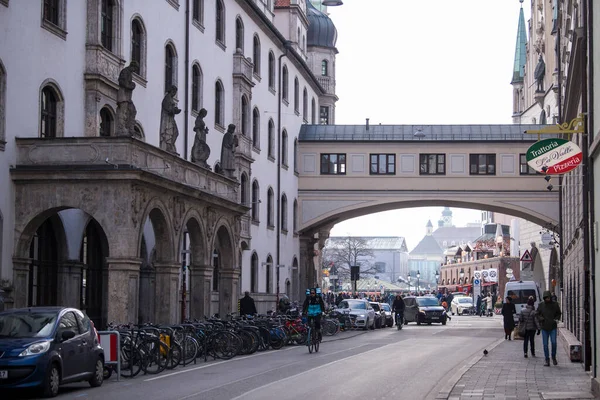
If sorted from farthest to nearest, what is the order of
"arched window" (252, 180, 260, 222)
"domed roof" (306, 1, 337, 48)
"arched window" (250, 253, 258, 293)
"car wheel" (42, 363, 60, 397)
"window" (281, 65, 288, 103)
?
1. "domed roof" (306, 1, 337, 48)
2. "window" (281, 65, 288, 103)
3. "arched window" (252, 180, 260, 222)
4. "arched window" (250, 253, 258, 293)
5. "car wheel" (42, 363, 60, 397)

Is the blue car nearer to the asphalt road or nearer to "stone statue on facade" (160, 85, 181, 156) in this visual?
the asphalt road

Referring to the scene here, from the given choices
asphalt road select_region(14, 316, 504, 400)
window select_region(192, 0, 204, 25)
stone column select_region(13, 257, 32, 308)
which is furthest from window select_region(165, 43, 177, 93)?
stone column select_region(13, 257, 32, 308)

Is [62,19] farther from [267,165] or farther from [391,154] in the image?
[391,154]

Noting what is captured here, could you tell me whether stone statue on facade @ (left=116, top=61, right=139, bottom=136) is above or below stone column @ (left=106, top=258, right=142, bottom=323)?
above

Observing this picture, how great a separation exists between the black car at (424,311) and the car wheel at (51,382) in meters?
41.7

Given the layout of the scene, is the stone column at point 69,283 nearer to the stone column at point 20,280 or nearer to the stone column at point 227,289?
the stone column at point 20,280

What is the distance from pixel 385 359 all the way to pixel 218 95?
2088 centimetres

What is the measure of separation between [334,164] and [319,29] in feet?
72.5

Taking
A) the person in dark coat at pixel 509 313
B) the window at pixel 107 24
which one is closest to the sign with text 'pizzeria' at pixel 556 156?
the window at pixel 107 24

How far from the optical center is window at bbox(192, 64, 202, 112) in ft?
138

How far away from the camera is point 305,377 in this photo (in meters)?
21.8

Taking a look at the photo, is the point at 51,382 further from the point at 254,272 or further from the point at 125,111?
the point at 254,272

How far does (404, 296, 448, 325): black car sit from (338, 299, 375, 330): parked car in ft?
24.8

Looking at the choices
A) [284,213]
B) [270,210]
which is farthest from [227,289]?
[284,213]
